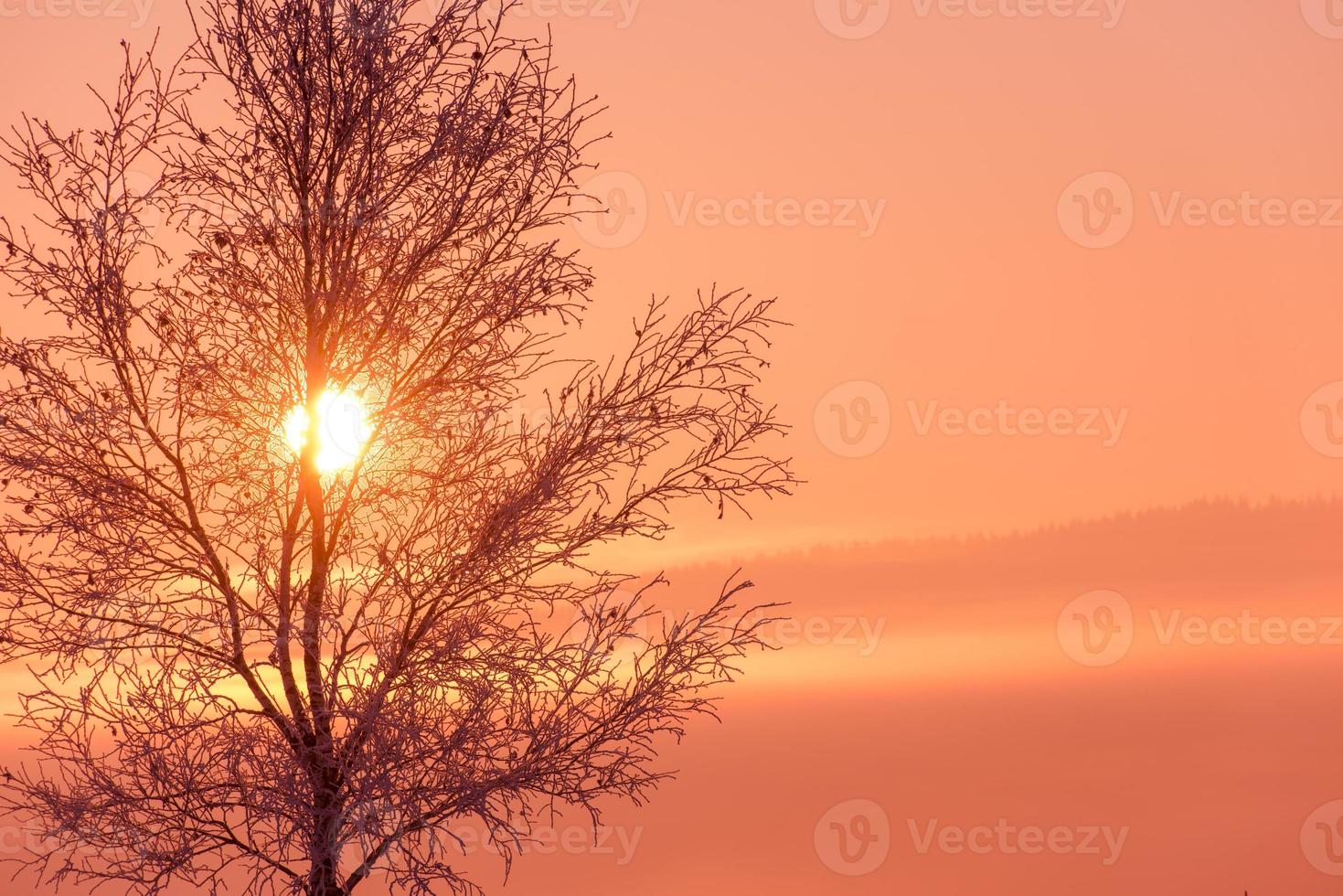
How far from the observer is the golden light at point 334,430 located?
12.6 m

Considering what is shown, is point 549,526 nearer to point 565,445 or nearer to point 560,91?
point 565,445

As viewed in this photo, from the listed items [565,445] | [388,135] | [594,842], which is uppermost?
[388,135]

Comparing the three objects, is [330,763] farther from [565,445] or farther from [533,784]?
[565,445]

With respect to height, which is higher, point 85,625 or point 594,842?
point 85,625

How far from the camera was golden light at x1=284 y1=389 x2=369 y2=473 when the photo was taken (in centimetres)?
1262

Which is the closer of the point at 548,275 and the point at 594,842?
the point at 594,842

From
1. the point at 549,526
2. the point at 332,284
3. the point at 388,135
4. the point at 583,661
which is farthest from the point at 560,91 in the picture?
the point at 583,661

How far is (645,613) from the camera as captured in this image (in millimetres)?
12539

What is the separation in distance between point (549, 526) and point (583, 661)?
1.10 meters

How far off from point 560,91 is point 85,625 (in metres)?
5.76

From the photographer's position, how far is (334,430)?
41.6 ft

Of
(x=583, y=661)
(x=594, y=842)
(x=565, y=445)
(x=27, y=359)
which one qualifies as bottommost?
(x=594, y=842)

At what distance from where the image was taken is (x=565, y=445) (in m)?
12.5

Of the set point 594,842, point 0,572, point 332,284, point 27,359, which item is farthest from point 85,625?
point 594,842
